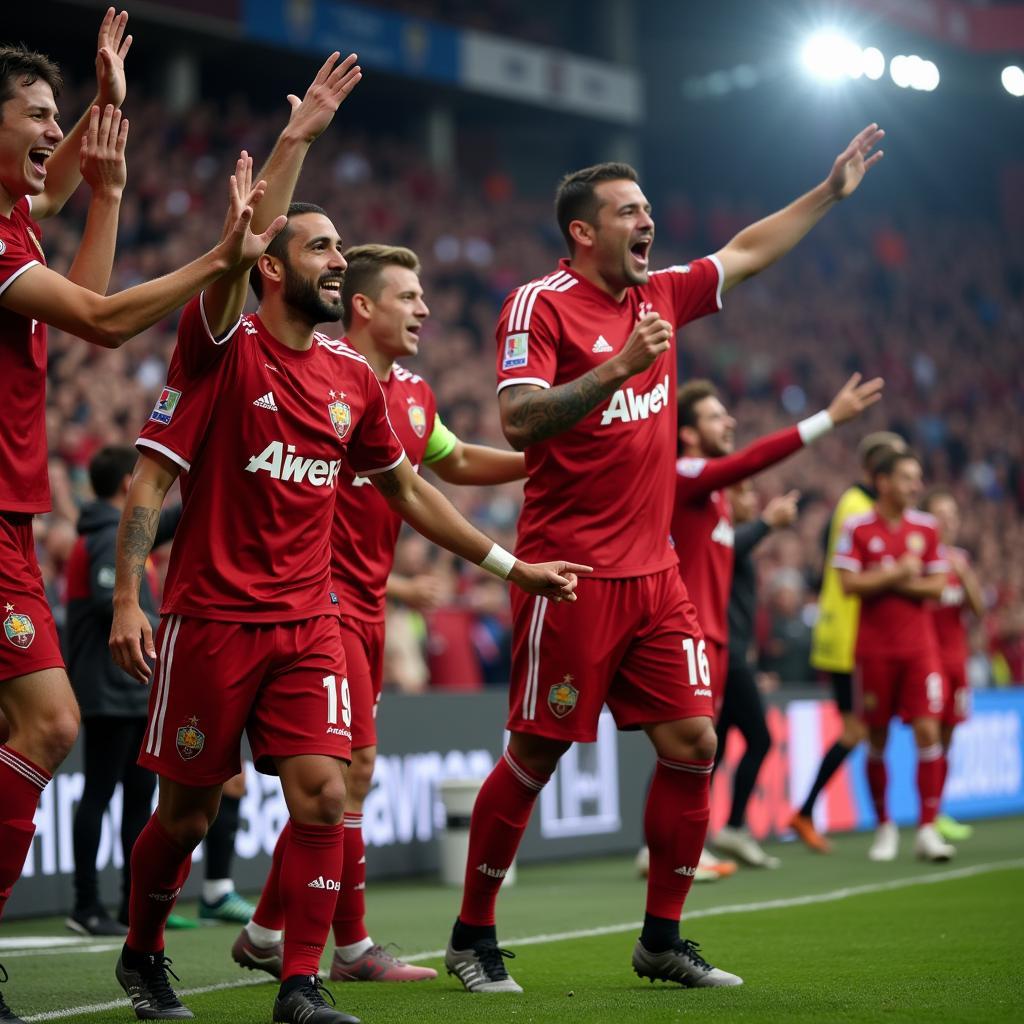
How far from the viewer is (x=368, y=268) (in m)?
6.55

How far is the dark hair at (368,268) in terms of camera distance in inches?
256

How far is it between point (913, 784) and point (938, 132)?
74.8 feet

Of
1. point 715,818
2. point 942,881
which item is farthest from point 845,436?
point 942,881

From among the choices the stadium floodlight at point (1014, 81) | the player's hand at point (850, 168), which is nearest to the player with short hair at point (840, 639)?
the player's hand at point (850, 168)

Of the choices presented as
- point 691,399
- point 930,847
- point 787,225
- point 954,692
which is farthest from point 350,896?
Result: point 954,692

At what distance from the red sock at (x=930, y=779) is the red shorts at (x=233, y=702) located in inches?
266

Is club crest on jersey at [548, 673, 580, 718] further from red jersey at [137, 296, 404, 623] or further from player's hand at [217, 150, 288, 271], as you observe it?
player's hand at [217, 150, 288, 271]

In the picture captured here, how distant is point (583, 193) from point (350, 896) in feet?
8.63

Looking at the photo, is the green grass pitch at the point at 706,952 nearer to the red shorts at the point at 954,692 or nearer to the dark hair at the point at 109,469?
the red shorts at the point at 954,692

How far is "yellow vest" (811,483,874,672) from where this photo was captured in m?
11.4

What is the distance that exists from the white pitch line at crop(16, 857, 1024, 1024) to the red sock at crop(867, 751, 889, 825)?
2.93 ft

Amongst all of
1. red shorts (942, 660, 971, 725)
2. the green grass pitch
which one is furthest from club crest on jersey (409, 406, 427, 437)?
red shorts (942, 660, 971, 725)

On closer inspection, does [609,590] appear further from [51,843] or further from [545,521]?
[51,843]

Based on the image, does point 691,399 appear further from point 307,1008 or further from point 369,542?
point 307,1008
